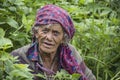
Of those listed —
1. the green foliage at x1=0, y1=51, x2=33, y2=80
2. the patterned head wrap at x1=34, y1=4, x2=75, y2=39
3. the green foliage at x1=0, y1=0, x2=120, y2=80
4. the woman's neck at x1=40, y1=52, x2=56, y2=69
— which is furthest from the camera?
→ the green foliage at x1=0, y1=0, x2=120, y2=80

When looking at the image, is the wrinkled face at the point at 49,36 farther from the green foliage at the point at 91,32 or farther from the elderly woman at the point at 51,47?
the green foliage at the point at 91,32

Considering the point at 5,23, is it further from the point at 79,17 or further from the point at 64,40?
the point at 79,17

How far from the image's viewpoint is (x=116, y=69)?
12.8ft

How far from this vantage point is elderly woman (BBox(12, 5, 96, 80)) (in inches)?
120

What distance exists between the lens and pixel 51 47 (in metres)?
3.12

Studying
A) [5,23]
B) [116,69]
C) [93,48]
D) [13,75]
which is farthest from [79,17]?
[13,75]

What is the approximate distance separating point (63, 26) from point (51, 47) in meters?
0.19

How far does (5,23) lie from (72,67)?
2.42 feet

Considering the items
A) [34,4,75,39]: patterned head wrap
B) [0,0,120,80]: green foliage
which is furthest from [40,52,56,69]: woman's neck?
[0,0,120,80]: green foliage

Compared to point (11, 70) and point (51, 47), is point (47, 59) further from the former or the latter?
point (11, 70)

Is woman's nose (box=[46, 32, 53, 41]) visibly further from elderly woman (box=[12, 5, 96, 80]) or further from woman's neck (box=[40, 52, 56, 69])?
woman's neck (box=[40, 52, 56, 69])

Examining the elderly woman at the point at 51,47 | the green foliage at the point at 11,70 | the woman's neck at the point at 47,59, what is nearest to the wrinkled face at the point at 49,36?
the elderly woman at the point at 51,47

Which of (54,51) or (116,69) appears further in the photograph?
(116,69)

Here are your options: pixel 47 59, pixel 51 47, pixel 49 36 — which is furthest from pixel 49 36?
pixel 47 59
